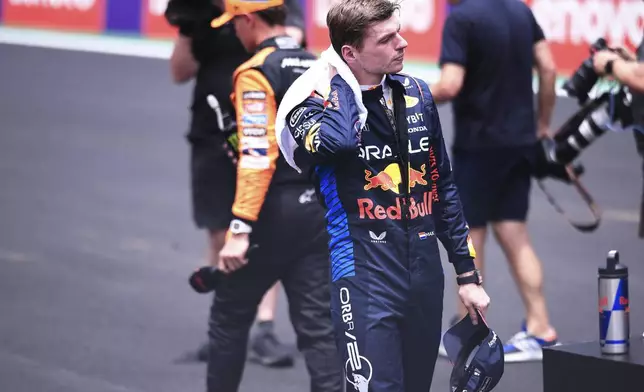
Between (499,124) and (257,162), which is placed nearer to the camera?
(257,162)

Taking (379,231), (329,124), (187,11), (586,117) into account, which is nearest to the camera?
(329,124)

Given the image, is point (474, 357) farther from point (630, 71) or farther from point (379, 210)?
point (630, 71)

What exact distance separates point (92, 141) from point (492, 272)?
20.1 ft

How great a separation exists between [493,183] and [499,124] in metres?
0.33

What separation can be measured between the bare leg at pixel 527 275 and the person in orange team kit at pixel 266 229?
182 centimetres

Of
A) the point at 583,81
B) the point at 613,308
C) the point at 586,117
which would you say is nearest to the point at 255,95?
the point at 613,308

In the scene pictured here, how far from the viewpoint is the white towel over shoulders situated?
4695 mm

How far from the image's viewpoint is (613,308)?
5566 mm

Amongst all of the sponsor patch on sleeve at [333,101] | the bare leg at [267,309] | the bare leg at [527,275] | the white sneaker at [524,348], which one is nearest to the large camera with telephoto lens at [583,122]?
the bare leg at [527,275]

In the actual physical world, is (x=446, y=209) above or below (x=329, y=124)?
below

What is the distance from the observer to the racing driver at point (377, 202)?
4.66m

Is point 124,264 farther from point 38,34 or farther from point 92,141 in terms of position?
point 38,34

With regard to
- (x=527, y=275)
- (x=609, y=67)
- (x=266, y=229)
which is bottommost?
(x=527, y=275)

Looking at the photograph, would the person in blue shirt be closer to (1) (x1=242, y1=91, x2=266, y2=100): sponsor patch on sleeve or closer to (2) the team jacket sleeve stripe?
(1) (x1=242, y1=91, x2=266, y2=100): sponsor patch on sleeve
